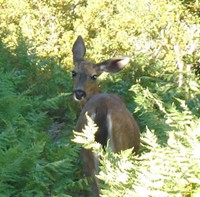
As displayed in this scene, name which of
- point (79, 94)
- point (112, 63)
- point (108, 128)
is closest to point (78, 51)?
point (112, 63)

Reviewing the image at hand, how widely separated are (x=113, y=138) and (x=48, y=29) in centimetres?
1248

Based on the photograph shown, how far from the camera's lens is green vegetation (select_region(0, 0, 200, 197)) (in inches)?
115

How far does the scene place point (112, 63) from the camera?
963 cm

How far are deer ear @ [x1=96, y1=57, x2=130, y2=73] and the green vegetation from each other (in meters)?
0.45

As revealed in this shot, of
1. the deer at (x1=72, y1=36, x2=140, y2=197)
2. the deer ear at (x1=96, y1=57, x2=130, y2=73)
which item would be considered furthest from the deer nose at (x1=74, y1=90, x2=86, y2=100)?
the deer at (x1=72, y1=36, x2=140, y2=197)

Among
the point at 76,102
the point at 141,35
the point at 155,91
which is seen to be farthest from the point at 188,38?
the point at 141,35

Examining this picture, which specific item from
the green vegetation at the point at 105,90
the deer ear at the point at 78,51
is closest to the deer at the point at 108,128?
the green vegetation at the point at 105,90

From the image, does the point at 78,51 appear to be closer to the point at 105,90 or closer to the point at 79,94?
the point at 105,90

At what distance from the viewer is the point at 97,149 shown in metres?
3.20

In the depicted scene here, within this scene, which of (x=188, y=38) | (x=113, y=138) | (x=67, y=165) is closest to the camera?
(x=67, y=165)

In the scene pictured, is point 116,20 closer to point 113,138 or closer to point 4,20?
point 4,20

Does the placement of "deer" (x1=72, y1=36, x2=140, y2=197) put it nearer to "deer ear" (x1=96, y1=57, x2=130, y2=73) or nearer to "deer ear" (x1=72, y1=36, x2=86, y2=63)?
"deer ear" (x1=96, y1=57, x2=130, y2=73)

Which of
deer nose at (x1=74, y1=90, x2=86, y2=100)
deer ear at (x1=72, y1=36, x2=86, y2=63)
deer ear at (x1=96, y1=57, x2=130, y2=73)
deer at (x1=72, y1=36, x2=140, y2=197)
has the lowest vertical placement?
deer at (x1=72, y1=36, x2=140, y2=197)

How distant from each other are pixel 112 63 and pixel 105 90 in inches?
27.6
